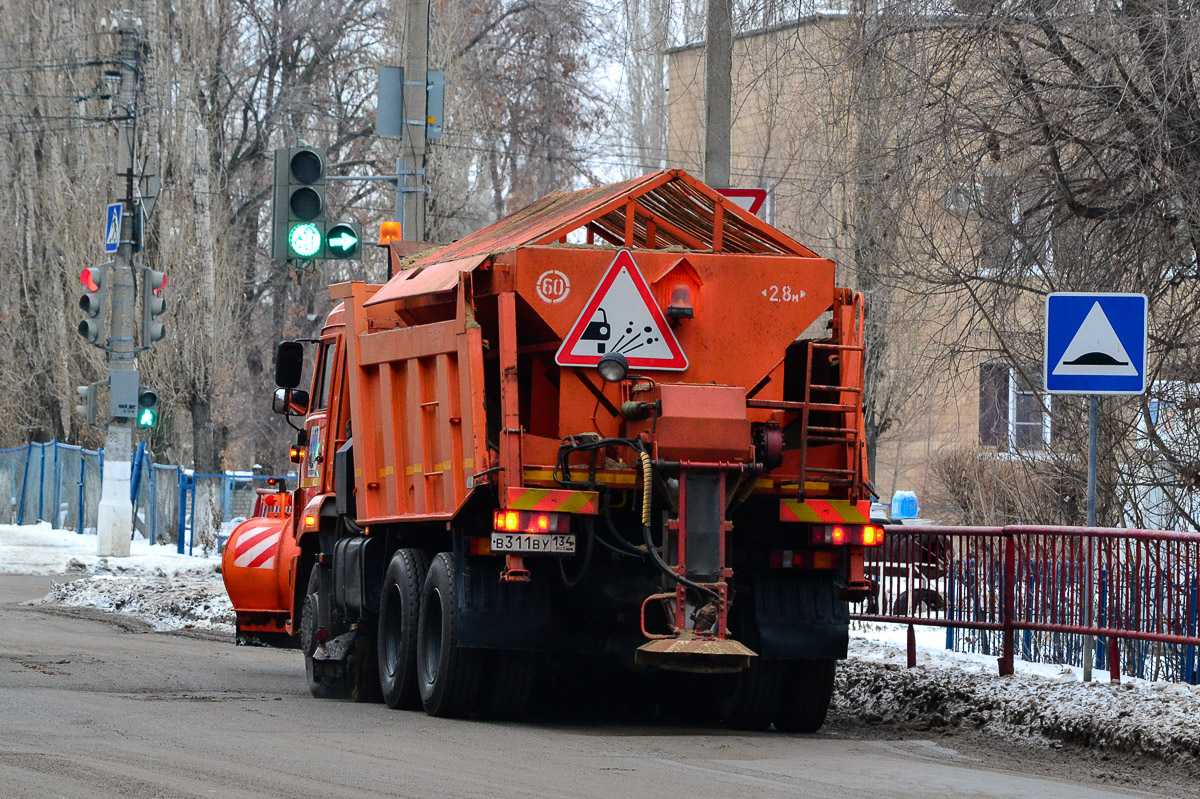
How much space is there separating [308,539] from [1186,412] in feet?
22.8

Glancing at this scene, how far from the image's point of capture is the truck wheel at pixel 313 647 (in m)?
12.6

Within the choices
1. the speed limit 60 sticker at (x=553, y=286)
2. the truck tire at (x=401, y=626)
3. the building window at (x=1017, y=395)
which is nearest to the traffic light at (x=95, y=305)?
the building window at (x=1017, y=395)

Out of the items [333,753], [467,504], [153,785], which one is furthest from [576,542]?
[153,785]

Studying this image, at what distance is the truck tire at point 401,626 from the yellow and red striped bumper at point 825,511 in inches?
91.7

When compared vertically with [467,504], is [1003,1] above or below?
above

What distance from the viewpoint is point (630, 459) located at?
398 inches

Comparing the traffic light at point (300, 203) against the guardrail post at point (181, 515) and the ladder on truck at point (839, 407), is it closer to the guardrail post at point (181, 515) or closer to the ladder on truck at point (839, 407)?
the ladder on truck at point (839, 407)

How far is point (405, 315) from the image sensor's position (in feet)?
37.5

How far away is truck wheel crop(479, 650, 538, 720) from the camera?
10.3m

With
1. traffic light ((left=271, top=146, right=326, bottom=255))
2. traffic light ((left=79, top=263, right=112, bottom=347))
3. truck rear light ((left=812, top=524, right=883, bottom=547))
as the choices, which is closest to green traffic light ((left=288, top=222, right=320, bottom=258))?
traffic light ((left=271, top=146, right=326, bottom=255))

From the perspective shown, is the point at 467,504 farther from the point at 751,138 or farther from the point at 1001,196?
the point at 751,138

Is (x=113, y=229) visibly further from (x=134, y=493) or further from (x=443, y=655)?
(x=443, y=655)

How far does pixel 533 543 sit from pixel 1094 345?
4133 mm

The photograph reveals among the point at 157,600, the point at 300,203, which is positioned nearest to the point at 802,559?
the point at 300,203
